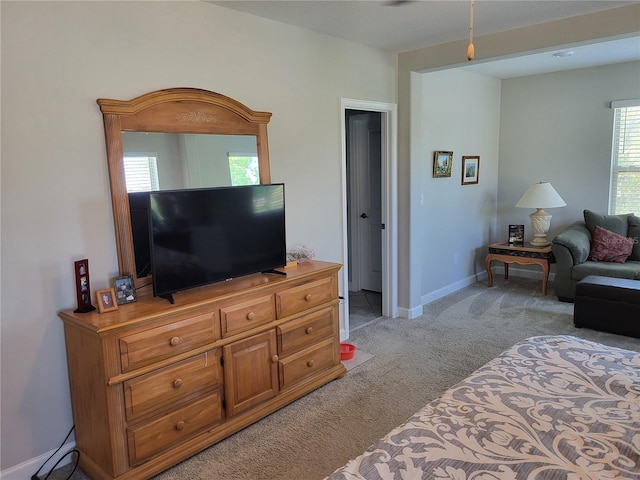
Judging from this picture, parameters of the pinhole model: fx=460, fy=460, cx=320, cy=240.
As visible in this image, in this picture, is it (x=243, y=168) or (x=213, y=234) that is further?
(x=243, y=168)

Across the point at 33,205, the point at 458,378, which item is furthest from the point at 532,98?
the point at 33,205

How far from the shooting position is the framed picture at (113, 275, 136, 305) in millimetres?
2439

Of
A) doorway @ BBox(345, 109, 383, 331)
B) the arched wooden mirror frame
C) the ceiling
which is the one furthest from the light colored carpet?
the ceiling

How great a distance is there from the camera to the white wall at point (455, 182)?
5.04 meters

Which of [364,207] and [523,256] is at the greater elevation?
[364,207]

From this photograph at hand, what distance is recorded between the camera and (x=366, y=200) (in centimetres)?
552

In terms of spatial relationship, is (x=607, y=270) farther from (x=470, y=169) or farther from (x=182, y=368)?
(x=182, y=368)

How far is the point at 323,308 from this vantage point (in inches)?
127

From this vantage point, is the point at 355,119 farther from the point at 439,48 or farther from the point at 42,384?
the point at 42,384

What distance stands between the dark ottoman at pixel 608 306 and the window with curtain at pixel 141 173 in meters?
3.78

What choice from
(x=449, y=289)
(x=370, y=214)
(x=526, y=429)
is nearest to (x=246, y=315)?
(x=526, y=429)

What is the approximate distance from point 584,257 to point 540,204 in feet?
2.63

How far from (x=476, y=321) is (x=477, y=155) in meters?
2.37

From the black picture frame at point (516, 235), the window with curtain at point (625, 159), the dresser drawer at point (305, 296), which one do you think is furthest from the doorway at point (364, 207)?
the window with curtain at point (625, 159)
